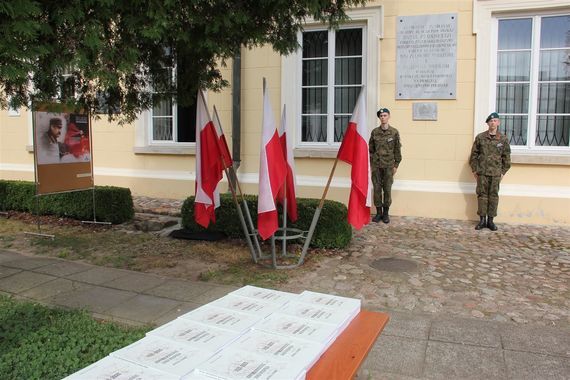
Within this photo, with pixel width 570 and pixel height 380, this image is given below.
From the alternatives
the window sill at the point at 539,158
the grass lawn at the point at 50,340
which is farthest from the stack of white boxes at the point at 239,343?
the window sill at the point at 539,158

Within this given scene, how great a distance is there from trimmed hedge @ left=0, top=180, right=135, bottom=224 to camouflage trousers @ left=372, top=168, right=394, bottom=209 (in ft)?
13.9

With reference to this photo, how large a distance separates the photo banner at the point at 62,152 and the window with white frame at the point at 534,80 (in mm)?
6879

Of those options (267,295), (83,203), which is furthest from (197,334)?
(83,203)

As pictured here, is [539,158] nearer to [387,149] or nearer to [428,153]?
[428,153]

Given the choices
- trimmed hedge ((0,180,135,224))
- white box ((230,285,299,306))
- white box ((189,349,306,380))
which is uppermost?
white box ((189,349,306,380))

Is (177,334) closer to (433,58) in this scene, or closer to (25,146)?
(433,58)

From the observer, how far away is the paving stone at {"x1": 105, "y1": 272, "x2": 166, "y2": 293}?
201 inches

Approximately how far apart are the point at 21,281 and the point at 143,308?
68.8 inches

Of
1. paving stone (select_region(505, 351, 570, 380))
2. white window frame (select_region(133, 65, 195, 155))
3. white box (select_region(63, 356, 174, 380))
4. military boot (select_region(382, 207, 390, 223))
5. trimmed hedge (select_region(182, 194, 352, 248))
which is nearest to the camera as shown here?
white box (select_region(63, 356, 174, 380))

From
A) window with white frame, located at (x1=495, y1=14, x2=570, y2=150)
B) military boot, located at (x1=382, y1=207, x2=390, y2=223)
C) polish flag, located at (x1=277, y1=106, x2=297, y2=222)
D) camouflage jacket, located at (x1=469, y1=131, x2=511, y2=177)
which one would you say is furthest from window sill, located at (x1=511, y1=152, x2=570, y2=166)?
polish flag, located at (x1=277, y1=106, x2=297, y2=222)

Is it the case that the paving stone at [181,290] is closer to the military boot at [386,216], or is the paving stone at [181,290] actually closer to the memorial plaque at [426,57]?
the military boot at [386,216]

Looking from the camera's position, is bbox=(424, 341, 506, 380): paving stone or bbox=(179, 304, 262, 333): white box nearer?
bbox=(179, 304, 262, 333): white box

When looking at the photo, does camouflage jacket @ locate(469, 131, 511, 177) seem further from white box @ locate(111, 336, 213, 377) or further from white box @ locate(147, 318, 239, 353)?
white box @ locate(111, 336, 213, 377)

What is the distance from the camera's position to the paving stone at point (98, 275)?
5.36 metres
